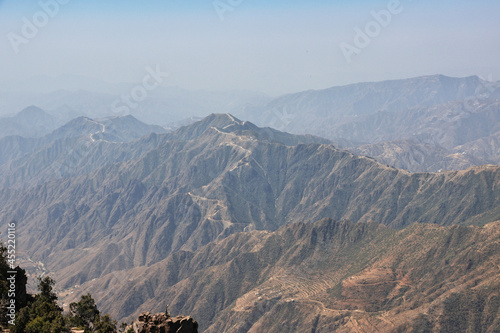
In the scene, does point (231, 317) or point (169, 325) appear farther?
point (231, 317)

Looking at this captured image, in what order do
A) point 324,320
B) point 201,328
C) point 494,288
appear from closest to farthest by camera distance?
point 494,288, point 324,320, point 201,328

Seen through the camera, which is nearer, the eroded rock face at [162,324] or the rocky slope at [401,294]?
the eroded rock face at [162,324]

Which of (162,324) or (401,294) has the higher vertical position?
(162,324)

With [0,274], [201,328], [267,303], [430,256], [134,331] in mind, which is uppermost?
[0,274]

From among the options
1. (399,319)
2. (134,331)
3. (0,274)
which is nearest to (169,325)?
(134,331)

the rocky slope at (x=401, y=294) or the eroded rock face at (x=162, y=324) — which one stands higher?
the eroded rock face at (x=162, y=324)

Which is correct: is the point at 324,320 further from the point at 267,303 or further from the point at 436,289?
the point at 436,289

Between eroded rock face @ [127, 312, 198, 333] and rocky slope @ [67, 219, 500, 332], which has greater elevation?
eroded rock face @ [127, 312, 198, 333]

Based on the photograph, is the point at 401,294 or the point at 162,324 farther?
the point at 401,294
